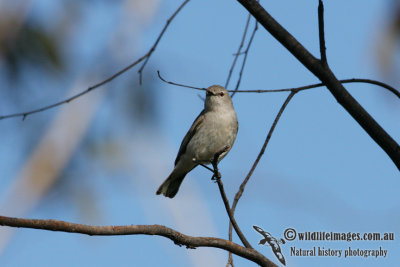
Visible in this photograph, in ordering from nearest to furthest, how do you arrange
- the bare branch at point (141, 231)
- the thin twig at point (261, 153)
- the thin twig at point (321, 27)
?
the bare branch at point (141, 231), the thin twig at point (321, 27), the thin twig at point (261, 153)

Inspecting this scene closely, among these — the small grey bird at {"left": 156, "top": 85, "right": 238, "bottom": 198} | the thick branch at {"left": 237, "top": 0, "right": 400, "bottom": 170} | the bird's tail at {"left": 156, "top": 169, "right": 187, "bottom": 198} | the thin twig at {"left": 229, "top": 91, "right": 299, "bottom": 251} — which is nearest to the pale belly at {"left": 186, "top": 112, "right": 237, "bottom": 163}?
the small grey bird at {"left": 156, "top": 85, "right": 238, "bottom": 198}

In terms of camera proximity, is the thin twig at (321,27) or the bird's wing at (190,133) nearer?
the thin twig at (321,27)

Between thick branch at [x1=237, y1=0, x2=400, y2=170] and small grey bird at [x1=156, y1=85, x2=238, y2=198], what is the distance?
9.53 ft

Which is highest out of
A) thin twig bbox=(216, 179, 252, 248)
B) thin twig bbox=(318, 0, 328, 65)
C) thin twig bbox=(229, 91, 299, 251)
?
thin twig bbox=(318, 0, 328, 65)

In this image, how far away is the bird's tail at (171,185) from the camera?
6.79 m

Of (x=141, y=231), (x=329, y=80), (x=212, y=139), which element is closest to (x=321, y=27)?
(x=329, y=80)

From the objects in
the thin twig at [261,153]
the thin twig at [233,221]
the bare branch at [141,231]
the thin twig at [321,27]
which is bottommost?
the bare branch at [141,231]

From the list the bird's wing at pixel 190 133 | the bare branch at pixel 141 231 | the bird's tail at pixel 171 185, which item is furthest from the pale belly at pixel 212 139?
the bare branch at pixel 141 231

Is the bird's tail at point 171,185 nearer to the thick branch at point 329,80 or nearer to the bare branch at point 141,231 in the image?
the thick branch at point 329,80

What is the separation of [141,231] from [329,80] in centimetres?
127

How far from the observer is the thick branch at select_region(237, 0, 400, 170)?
9.78 ft

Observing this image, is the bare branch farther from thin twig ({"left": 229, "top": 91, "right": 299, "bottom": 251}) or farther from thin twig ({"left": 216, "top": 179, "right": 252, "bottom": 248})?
thin twig ({"left": 229, "top": 91, "right": 299, "bottom": 251})

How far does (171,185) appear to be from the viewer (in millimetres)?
6836

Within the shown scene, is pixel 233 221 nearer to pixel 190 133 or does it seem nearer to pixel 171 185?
pixel 190 133
